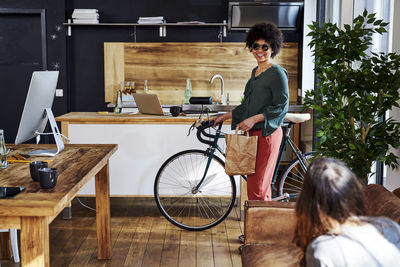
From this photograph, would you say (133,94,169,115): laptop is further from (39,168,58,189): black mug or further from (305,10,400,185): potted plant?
(39,168,58,189): black mug

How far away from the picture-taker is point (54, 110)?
6473mm

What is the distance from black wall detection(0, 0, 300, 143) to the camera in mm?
6414

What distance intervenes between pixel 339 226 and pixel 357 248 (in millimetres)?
79

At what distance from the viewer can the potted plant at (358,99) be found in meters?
2.63

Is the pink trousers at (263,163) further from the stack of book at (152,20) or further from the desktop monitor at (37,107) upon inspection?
the stack of book at (152,20)

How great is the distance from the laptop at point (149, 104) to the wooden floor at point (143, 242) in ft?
2.86

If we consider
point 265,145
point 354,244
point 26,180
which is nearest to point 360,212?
point 354,244

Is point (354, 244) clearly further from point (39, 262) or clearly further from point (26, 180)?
point (26, 180)

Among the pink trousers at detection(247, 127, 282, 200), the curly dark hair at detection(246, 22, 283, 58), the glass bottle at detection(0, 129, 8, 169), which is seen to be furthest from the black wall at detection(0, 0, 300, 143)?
the glass bottle at detection(0, 129, 8, 169)

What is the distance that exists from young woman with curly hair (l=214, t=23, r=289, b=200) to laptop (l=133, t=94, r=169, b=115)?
1.13 m

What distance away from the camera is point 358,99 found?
106 inches

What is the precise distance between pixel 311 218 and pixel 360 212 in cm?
15

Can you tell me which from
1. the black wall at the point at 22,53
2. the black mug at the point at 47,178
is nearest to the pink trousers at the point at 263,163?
the black mug at the point at 47,178

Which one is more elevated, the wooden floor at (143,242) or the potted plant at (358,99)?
the potted plant at (358,99)
